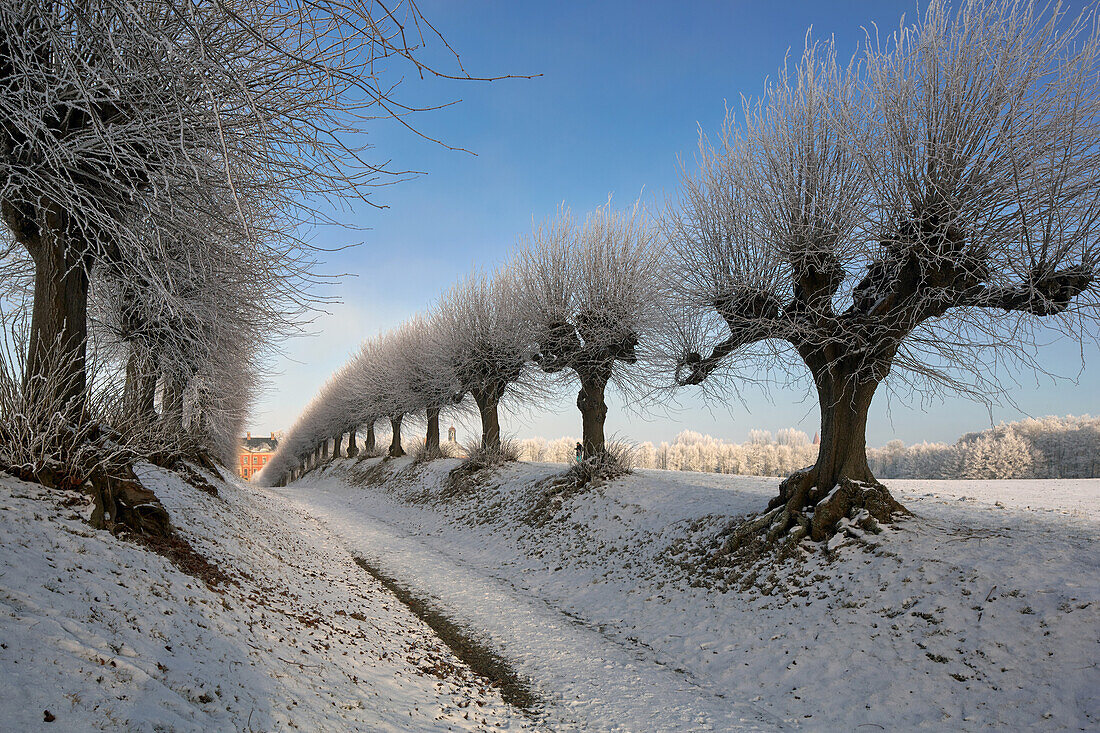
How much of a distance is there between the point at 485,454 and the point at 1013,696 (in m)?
16.9

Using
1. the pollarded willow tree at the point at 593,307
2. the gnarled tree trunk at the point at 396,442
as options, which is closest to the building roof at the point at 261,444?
the gnarled tree trunk at the point at 396,442

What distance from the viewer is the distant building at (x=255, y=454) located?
10584cm

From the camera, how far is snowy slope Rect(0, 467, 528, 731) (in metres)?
2.80

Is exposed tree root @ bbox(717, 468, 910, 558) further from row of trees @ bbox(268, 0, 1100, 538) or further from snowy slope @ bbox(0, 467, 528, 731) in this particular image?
snowy slope @ bbox(0, 467, 528, 731)

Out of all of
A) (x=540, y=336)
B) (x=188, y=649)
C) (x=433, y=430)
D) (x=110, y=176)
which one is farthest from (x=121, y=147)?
(x=433, y=430)

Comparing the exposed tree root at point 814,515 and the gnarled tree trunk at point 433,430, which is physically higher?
the gnarled tree trunk at point 433,430

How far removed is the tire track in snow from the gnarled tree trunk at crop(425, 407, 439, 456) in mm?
16184

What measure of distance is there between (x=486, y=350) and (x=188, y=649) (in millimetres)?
16639

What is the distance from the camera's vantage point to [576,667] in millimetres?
6602

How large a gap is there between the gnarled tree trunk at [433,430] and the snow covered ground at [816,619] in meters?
15.7

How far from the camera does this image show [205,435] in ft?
54.7

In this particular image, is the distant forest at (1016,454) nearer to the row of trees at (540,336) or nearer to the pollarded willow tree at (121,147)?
the row of trees at (540,336)

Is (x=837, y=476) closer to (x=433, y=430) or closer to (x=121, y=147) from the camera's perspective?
(x=121, y=147)

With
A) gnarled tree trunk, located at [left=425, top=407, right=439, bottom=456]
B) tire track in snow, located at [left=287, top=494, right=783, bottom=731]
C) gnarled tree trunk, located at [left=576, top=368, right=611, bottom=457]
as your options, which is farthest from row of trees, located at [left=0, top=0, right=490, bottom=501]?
gnarled tree trunk, located at [left=425, top=407, right=439, bottom=456]
